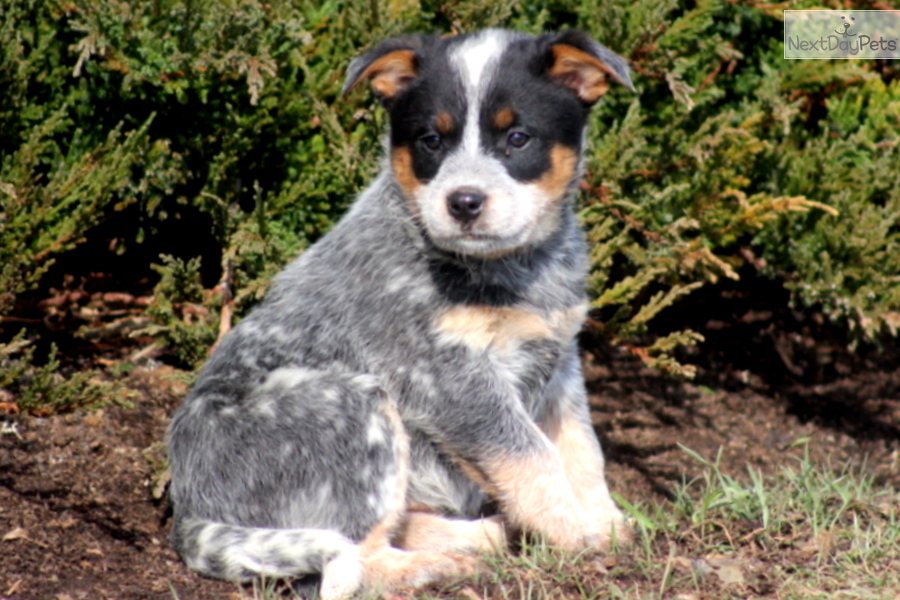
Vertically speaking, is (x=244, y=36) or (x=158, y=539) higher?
(x=244, y=36)

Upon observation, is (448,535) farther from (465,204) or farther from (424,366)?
(465,204)

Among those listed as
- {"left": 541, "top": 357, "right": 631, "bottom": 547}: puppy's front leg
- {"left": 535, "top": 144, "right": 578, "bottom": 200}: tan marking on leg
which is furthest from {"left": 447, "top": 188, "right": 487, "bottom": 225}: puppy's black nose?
{"left": 541, "top": 357, "right": 631, "bottom": 547}: puppy's front leg

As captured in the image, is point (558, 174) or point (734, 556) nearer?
point (734, 556)

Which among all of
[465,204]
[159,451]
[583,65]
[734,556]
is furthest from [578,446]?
[159,451]

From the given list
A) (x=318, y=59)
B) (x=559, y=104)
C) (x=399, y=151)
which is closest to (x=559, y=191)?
(x=559, y=104)

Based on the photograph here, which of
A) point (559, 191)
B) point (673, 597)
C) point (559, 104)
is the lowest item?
point (673, 597)

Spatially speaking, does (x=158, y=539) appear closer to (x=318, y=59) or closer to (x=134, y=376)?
(x=134, y=376)

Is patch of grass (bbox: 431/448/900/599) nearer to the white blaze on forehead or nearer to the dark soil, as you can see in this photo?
the dark soil
